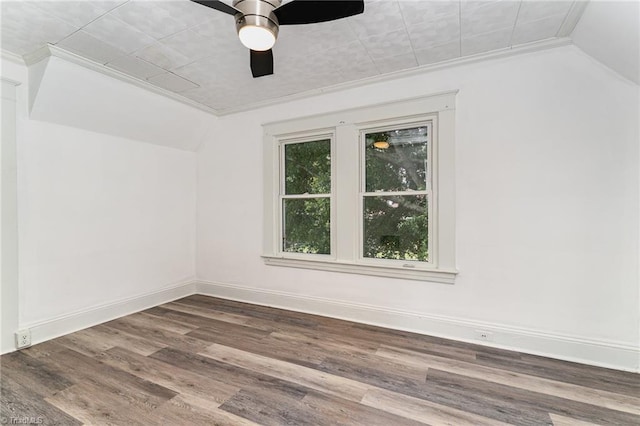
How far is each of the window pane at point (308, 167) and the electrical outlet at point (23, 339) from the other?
9.20ft

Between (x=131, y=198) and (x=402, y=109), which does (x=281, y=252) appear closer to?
(x=131, y=198)

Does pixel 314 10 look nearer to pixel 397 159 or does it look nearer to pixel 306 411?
pixel 397 159

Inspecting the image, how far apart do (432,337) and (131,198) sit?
12.1 feet

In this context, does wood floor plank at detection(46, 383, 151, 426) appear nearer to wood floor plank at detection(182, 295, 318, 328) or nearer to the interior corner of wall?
wood floor plank at detection(182, 295, 318, 328)

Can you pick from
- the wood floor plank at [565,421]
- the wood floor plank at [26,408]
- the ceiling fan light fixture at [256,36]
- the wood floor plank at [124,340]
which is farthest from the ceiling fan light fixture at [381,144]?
the wood floor plank at [26,408]

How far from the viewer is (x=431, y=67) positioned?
108 inches

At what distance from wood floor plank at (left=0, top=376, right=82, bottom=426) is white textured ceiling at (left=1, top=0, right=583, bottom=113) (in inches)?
102

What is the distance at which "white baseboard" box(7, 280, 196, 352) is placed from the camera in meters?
2.67

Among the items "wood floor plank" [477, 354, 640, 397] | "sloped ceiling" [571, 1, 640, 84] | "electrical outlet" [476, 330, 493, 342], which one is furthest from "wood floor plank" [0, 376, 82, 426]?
"sloped ceiling" [571, 1, 640, 84]

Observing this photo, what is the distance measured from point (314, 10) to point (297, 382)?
7.88 feet

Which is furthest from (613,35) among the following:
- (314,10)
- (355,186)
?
(355,186)

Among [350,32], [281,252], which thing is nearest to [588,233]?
[350,32]

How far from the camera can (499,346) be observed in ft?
8.29

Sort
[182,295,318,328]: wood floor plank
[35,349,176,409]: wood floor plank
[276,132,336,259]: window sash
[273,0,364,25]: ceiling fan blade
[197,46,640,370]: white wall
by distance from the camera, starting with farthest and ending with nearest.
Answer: [276,132,336,259]: window sash, [182,295,318,328]: wood floor plank, [197,46,640,370]: white wall, [35,349,176,409]: wood floor plank, [273,0,364,25]: ceiling fan blade
